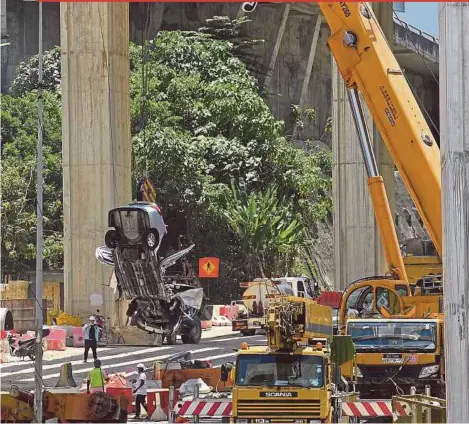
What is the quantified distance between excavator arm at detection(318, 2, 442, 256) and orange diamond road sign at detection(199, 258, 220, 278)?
110 ft

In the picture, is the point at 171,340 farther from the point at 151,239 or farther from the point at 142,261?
the point at 151,239

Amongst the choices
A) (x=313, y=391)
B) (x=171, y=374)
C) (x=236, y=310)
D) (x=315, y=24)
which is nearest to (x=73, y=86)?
(x=236, y=310)

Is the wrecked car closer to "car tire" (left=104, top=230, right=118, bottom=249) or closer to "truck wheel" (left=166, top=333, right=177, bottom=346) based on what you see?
"car tire" (left=104, top=230, right=118, bottom=249)

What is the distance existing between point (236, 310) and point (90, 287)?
1140 cm

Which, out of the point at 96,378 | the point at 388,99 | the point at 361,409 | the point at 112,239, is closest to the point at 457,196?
the point at 361,409

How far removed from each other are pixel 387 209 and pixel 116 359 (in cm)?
1384

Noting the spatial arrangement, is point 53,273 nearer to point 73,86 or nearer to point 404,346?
point 73,86

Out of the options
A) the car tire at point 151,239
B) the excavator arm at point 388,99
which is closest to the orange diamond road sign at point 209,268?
the car tire at point 151,239

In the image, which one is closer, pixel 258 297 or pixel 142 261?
pixel 142 261

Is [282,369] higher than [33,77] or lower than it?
lower

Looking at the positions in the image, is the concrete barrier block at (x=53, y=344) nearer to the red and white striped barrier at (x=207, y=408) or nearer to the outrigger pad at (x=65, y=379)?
the outrigger pad at (x=65, y=379)

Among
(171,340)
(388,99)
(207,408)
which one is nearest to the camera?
(207,408)

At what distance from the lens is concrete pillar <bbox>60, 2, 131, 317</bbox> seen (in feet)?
135

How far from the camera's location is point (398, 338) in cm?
2245
